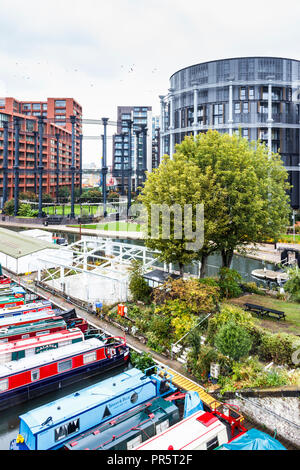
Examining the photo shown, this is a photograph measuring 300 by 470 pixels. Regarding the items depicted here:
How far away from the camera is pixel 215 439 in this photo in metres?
9.11

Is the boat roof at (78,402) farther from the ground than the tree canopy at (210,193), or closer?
closer

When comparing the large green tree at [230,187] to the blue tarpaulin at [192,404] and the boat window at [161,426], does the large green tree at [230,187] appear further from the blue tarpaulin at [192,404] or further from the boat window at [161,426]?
the boat window at [161,426]

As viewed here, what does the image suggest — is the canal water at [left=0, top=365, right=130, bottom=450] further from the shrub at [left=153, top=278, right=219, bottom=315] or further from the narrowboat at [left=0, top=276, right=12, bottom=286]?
the narrowboat at [left=0, top=276, right=12, bottom=286]

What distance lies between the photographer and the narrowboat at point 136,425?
375 inches

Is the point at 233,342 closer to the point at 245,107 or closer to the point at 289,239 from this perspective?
the point at 289,239

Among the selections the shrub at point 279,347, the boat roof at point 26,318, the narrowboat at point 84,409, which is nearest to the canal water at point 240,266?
the boat roof at point 26,318

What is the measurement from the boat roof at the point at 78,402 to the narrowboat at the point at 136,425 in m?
0.68

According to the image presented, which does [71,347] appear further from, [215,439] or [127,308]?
[215,439]

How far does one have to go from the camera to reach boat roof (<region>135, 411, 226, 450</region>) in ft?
28.2

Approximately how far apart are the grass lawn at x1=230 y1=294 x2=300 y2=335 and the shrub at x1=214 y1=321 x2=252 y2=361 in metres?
2.92

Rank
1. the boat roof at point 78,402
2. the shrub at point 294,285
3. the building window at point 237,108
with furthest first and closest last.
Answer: the building window at point 237,108, the shrub at point 294,285, the boat roof at point 78,402

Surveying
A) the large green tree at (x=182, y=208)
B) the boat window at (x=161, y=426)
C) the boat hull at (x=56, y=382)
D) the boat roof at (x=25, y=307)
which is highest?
the large green tree at (x=182, y=208)

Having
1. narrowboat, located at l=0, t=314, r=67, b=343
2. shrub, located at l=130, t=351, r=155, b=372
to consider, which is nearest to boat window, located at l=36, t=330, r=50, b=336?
narrowboat, located at l=0, t=314, r=67, b=343

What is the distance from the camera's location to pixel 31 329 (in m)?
16.7
